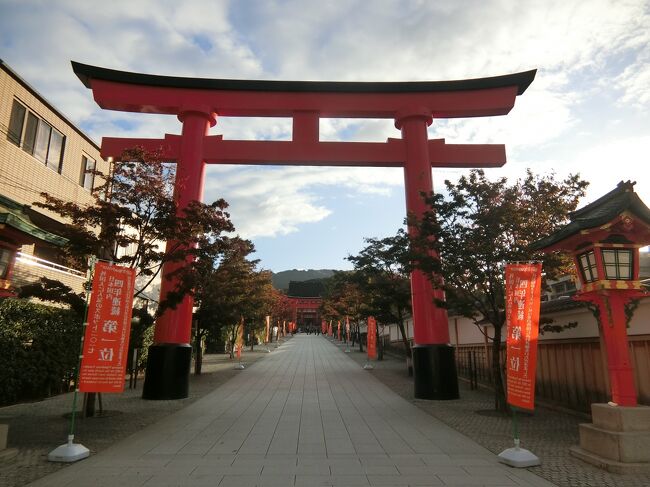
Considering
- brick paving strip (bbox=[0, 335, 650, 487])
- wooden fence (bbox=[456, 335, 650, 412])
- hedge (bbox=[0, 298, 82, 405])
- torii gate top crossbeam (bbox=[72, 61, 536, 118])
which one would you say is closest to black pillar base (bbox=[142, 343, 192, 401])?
brick paving strip (bbox=[0, 335, 650, 487])

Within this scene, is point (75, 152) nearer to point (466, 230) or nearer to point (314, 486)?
point (466, 230)

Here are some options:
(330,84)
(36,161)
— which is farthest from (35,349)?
(330,84)

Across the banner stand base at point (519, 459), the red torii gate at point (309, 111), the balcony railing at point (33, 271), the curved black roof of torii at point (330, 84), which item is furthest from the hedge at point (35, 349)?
the banner stand base at point (519, 459)

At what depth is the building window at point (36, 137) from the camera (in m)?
12.7

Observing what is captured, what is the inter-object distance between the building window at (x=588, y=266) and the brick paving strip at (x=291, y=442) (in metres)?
2.68

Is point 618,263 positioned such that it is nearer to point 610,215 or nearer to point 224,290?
point 610,215

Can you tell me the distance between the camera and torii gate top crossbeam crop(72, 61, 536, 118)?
39.7 feet

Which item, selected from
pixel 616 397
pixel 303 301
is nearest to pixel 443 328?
pixel 616 397

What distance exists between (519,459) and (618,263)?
3.29 m

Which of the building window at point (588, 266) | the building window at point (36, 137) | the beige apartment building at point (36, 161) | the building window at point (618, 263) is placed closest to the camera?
the building window at point (618, 263)

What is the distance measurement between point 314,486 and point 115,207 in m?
6.89

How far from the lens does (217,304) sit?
1461 cm

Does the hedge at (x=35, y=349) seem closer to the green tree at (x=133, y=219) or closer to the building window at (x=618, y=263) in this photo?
the green tree at (x=133, y=219)

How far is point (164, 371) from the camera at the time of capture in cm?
1062
